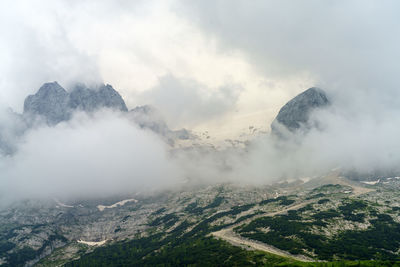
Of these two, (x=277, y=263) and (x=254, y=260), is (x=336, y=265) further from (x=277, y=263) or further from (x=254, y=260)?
(x=254, y=260)

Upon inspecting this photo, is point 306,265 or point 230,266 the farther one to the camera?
point 230,266

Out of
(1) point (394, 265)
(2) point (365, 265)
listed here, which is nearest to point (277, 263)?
(2) point (365, 265)

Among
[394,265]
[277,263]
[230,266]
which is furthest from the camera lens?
[230,266]

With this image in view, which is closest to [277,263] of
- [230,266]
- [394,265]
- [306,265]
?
[306,265]

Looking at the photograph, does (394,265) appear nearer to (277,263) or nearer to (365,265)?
(365,265)

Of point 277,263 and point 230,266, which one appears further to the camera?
point 230,266

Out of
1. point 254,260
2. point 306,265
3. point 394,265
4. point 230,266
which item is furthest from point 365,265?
point 230,266

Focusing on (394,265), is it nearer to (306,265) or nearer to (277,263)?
(306,265)

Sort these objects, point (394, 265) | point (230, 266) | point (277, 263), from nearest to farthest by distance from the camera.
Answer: point (394, 265) → point (277, 263) → point (230, 266)
